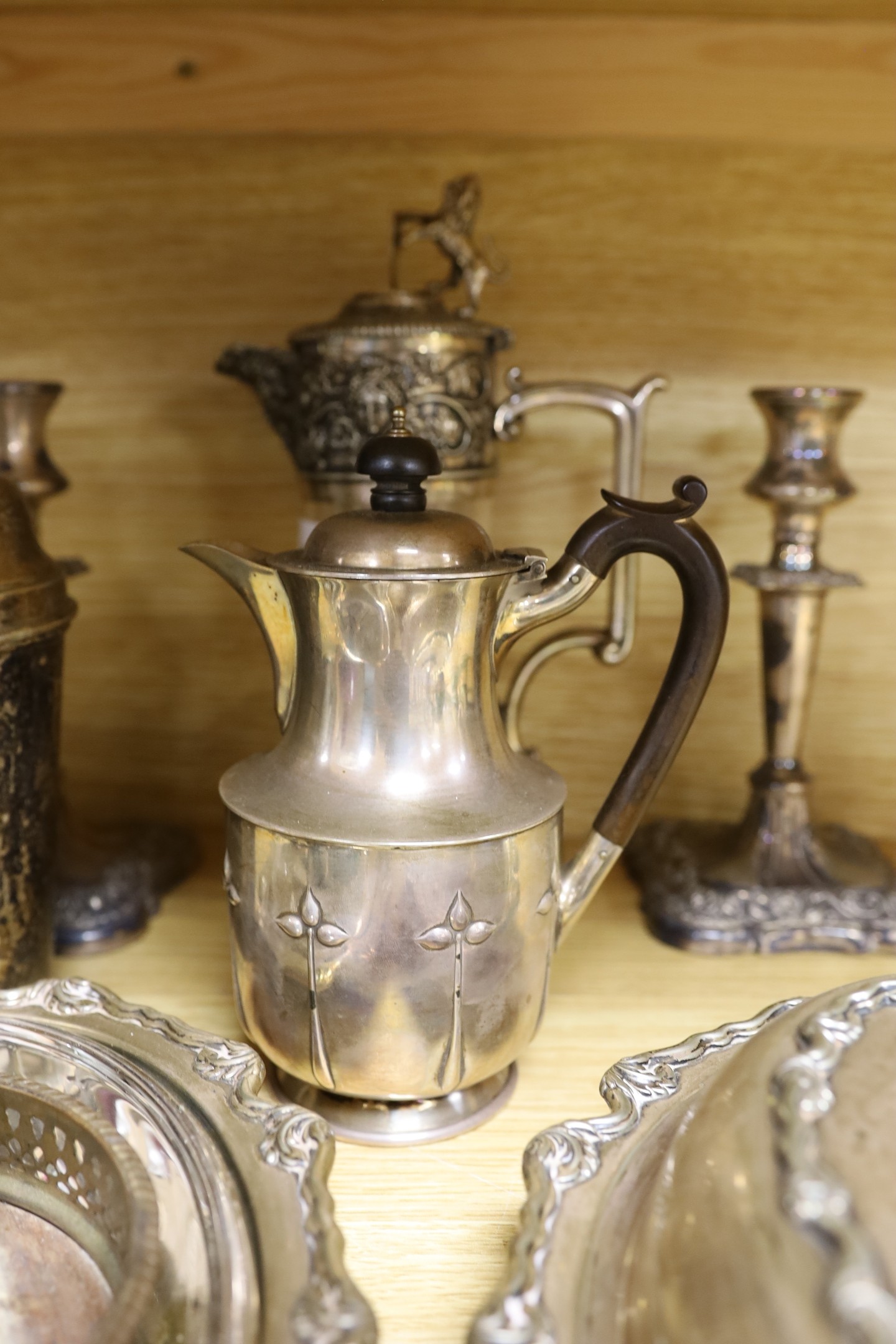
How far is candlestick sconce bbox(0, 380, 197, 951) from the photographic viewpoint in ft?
1.91

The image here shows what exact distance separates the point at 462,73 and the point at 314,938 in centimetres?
51

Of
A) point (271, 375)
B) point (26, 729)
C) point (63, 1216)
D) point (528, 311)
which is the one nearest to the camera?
point (63, 1216)

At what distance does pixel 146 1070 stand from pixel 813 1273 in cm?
24

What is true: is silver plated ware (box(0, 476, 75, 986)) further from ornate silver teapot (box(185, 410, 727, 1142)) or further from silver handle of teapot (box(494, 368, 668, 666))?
silver handle of teapot (box(494, 368, 668, 666))

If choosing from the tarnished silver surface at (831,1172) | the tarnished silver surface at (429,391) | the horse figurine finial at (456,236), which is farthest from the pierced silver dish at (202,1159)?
the horse figurine finial at (456,236)

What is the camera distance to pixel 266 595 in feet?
1.50

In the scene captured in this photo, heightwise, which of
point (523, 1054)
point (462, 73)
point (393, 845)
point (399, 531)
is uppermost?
point (462, 73)

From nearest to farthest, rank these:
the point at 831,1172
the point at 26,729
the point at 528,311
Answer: the point at 831,1172 → the point at 26,729 → the point at 528,311

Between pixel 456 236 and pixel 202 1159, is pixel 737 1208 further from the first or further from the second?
pixel 456 236

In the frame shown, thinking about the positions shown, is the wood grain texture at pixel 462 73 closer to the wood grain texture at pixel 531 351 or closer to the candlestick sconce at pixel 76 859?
the wood grain texture at pixel 531 351

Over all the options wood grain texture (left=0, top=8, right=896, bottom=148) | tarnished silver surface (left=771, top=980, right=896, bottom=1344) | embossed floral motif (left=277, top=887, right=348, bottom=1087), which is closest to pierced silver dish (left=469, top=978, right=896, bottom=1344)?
tarnished silver surface (left=771, top=980, right=896, bottom=1344)

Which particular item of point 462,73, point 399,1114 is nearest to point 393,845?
point 399,1114

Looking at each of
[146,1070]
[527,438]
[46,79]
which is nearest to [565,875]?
[146,1070]

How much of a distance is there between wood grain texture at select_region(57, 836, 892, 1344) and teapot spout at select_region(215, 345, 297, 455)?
266 millimetres
